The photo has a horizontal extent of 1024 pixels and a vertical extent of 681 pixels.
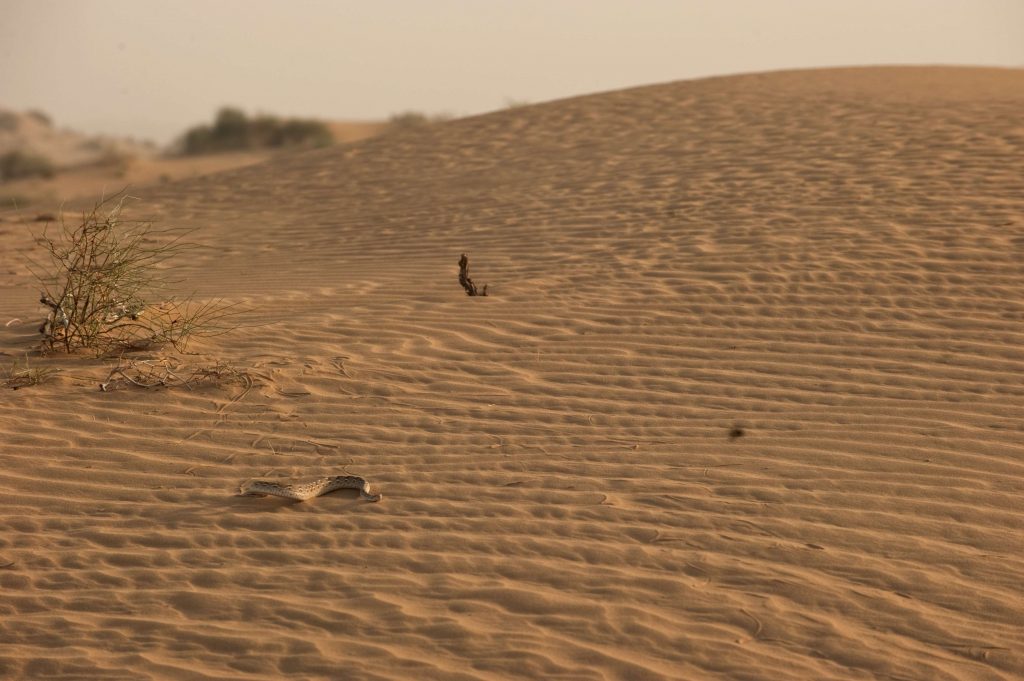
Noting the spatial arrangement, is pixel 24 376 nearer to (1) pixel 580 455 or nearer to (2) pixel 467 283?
(2) pixel 467 283

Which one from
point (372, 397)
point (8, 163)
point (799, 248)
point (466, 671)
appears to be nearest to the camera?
point (466, 671)

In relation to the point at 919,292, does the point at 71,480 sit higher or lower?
lower

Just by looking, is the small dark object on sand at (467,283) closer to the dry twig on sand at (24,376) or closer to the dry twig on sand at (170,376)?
the dry twig on sand at (170,376)

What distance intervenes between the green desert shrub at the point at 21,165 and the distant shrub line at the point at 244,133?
17.5 ft

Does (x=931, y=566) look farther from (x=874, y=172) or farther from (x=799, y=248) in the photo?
(x=874, y=172)

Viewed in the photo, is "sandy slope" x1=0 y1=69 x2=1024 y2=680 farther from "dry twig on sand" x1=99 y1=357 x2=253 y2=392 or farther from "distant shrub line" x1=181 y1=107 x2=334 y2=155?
"distant shrub line" x1=181 y1=107 x2=334 y2=155

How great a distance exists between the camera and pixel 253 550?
4.47 m

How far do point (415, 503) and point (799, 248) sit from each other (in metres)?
4.52

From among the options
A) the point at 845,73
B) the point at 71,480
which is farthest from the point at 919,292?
the point at 845,73

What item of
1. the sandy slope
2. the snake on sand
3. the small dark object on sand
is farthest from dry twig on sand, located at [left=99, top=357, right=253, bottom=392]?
the small dark object on sand

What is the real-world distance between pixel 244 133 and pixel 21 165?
7515 mm

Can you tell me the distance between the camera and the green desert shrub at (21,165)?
31.7 metres

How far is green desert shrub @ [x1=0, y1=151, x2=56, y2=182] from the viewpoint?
31.7 m

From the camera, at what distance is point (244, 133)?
123ft
